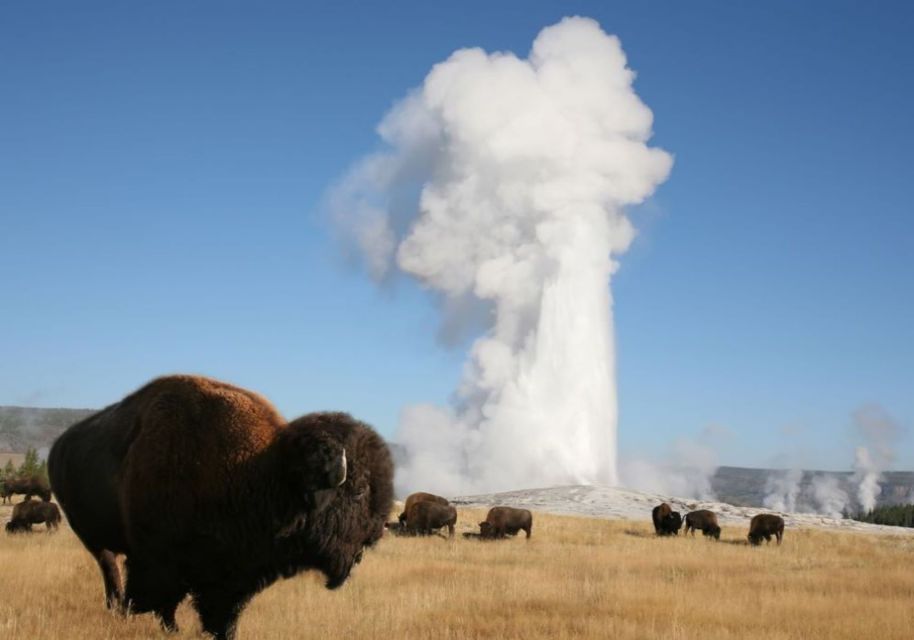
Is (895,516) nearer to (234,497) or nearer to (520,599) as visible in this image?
(520,599)

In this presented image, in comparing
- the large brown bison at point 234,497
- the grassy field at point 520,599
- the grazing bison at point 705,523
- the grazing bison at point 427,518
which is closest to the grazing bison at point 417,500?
the grazing bison at point 427,518

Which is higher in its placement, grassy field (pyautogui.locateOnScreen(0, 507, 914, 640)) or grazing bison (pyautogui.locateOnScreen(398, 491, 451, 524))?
grazing bison (pyautogui.locateOnScreen(398, 491, 451, 524))

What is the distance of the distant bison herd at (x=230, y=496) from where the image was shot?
19.6 feet

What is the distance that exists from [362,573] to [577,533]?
15.3 metres

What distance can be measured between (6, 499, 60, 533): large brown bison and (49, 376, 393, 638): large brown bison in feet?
54.6

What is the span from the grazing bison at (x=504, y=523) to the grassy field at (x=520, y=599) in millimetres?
5651

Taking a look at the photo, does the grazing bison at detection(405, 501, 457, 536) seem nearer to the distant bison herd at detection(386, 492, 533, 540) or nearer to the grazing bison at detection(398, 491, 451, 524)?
the distant bison herd at detection(386, 492, 533, 540)

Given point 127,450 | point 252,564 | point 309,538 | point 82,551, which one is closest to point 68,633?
point 127,450

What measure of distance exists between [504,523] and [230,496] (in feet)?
65.6

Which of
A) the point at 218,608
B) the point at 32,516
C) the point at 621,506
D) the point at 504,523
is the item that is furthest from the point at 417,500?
the point at 218,608

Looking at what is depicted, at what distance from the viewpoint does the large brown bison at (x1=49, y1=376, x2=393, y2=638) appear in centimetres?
595

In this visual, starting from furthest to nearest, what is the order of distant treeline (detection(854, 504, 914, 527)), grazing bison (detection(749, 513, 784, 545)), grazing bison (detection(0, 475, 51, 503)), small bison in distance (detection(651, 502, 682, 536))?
distant treeline (detection(854, 504, 914, 527)), grazing bison (detection(0, 475, 51, 503)), small bison in distance (detection(651, 502, 682, 536)), grazing bison (detection(749, 513, 784, 545))

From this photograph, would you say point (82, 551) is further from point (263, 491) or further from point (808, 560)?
point (808, 560)

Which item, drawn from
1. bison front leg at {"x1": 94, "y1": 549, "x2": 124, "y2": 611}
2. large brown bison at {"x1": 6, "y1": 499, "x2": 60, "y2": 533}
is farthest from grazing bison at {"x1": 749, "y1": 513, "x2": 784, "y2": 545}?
bison front leg at {"x1": 94, "y1": 549, "x2": 124, "y2": 611}
